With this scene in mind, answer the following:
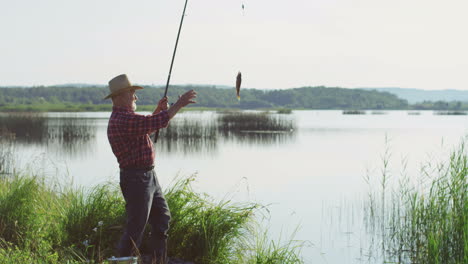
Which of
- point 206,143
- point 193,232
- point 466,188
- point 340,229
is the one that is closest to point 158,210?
point 193,232

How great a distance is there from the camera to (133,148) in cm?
420

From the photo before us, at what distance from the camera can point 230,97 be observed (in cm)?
6812

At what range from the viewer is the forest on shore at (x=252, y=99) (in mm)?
70625

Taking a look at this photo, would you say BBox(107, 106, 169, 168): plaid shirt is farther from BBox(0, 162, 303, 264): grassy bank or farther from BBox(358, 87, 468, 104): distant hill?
BBox(358, 87, 468, 104): distant hill

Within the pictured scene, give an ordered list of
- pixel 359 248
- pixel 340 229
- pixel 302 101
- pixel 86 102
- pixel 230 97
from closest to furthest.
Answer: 1. pixel 359 248
2. pixel 340 229
3. pixel 230 97
4. pixel 86 102
5. pixel 302 101

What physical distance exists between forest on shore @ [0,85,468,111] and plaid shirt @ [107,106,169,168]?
62.2 m

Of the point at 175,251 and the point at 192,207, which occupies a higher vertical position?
the point at 192,207

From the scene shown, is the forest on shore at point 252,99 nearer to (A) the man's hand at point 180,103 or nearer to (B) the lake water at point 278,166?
(B) the lake water at point 278,166

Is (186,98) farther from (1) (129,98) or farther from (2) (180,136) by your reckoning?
(2) (180,136)

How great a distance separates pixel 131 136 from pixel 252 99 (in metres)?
68.9

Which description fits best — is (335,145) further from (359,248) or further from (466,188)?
(466,188)

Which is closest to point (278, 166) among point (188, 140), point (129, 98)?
point (188, 140)

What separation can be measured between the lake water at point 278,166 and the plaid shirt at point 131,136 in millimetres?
2219

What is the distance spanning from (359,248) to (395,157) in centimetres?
1124
